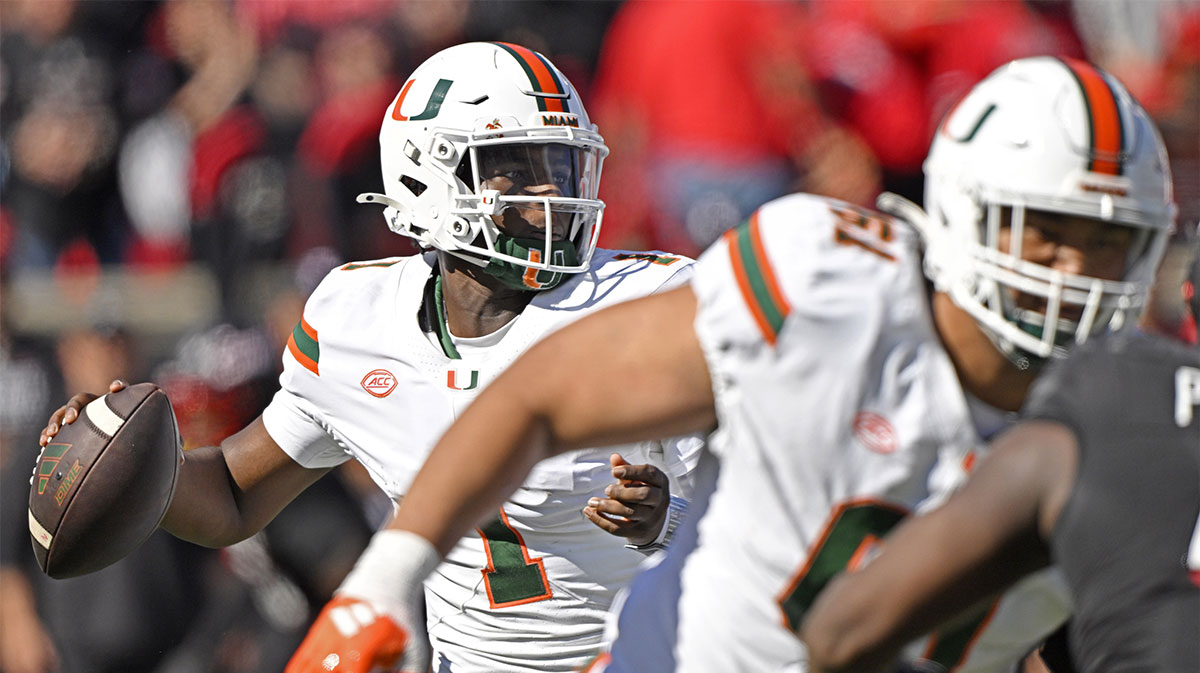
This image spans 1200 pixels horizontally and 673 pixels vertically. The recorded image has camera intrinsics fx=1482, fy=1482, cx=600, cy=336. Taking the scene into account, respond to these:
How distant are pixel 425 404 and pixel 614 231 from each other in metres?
3.05

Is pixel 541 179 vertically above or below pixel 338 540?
above

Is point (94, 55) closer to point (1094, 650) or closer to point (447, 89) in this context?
point (447, 89)

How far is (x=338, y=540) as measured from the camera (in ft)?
17.5

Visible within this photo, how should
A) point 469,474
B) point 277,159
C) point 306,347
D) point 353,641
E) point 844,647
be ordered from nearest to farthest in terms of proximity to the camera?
point 844,647 → point 353,641 → point 469,474 → point 306,347 → point 277,159

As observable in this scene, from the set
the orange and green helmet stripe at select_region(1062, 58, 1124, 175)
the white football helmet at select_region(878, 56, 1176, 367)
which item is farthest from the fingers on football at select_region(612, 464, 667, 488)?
the orange and green helmet stripe at select_region(1062, 58, 1124, 175)

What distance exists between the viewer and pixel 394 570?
203 centimetres

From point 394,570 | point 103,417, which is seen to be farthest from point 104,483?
point 394,570

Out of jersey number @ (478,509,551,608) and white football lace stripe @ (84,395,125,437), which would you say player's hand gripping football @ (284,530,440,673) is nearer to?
jersey number @ (478,509,551,608)

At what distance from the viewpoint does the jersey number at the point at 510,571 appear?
306cm

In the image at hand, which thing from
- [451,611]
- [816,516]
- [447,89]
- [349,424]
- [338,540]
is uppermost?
[447,89]

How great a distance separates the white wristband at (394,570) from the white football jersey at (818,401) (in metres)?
0.46

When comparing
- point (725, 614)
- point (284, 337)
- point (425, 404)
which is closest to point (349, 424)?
point (425, 404)

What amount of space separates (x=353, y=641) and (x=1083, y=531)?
0.94 metres

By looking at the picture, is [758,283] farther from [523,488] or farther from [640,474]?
[523,488]
